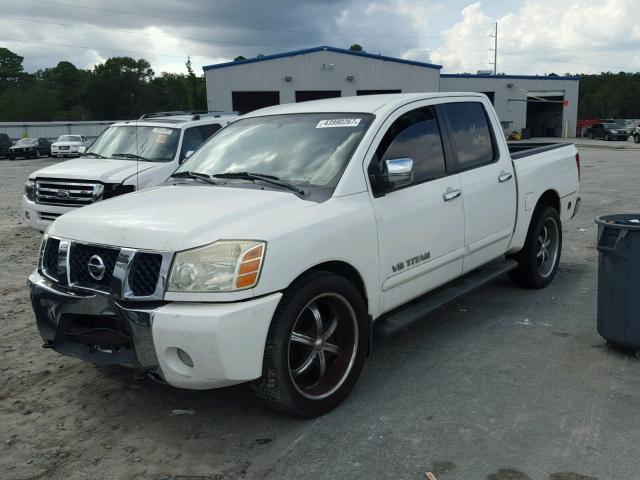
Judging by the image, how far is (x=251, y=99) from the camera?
42812 millimetres

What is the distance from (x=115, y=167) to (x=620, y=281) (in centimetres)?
691

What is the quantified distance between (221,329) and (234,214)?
0.71 metres

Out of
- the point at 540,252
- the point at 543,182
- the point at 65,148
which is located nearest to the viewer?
the point at 543,182

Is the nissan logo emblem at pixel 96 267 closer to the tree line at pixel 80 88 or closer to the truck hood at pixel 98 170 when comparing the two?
the truck hood at pixel 98 170

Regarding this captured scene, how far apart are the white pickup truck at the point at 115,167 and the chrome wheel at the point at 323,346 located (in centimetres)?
475

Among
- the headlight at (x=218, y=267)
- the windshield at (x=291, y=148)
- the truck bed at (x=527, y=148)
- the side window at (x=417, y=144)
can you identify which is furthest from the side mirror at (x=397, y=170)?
the truck bed at (x=527, y=148)

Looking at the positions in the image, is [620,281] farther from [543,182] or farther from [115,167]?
[115,167]

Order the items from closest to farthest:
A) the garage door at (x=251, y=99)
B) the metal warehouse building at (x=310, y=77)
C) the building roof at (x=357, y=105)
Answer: the building roof at (x=357, y=105) < the metal warehouse building at (x=310, y=77) < the garage door at (x=251, y=99)

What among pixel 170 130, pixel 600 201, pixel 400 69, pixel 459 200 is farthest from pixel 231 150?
pixel 400 69

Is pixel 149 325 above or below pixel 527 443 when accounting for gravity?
above

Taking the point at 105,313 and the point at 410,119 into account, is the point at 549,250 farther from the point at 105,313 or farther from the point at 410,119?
the point at 105,313

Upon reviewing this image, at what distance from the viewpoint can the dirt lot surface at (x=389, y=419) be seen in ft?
10.5

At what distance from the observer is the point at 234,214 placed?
3516 mm

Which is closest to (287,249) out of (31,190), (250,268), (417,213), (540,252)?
(250,268)
